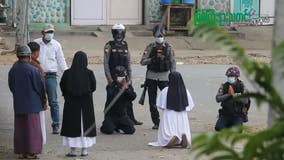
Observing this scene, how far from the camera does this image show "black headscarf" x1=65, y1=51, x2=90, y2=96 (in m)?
8.98

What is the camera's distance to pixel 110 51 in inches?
432

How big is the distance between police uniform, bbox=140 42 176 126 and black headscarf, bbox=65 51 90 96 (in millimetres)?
2296

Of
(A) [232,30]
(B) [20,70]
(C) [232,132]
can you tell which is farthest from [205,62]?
(C) [232,132]

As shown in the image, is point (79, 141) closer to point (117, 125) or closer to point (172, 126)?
point (172, 126)

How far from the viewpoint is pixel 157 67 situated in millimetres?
11156

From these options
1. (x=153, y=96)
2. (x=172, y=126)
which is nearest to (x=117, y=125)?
(x=153, y=96)

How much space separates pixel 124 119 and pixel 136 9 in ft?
55.1

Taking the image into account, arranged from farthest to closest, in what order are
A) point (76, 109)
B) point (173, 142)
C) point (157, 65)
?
1. point (157, 65)
2. point (173, 142)
3. point (76, 109)

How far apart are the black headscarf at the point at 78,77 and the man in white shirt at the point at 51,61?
1.62 m

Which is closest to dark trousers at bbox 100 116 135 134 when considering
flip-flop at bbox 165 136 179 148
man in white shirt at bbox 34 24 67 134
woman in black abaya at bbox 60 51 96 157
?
man in white shirt at bbox 34 24 67 134

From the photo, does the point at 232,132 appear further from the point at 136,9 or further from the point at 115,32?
the point at 136,9

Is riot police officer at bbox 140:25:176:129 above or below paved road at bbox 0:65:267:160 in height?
above

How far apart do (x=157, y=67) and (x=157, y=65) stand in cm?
3

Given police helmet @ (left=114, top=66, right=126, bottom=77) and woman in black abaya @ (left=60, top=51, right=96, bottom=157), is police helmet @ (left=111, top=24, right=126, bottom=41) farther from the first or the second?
woman in black abaya @ (left=60, top=51, right=96, bottom=157)
